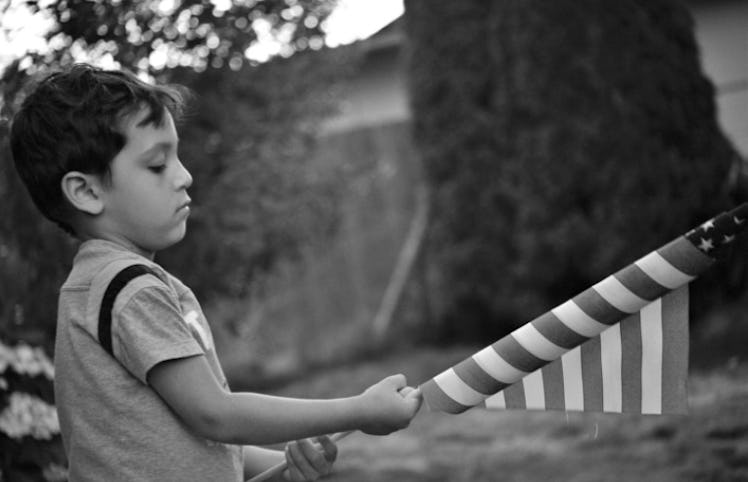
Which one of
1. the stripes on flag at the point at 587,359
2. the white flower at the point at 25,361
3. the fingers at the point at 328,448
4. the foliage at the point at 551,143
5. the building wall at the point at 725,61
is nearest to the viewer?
the stripes on flag at the point at 587,359

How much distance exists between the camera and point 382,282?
1002 centimetres

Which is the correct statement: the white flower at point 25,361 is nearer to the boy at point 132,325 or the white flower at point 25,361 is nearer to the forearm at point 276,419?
the boy at point 132,325

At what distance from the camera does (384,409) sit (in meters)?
1.94

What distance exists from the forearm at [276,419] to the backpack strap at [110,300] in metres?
0.25

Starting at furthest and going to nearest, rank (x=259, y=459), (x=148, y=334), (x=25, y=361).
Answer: (x=25, y=361) → (x=259, y=459) → (x=148, y=334)

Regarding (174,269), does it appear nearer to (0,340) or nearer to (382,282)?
(0,340)

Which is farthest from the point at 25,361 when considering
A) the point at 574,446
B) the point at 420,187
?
the point at 420,187

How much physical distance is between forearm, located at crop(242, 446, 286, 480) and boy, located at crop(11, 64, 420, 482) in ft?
0.82

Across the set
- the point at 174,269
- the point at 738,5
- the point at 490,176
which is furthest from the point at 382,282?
the point at 174,269

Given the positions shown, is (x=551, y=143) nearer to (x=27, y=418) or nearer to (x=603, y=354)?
(x=27, y=418)

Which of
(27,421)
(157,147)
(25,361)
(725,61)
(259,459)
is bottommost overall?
(27,421)

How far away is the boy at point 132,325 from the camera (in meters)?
1.81

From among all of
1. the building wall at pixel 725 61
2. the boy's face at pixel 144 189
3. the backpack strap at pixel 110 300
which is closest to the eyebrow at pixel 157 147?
the boy's face at pixel 144 189

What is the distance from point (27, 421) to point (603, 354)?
5.71ft
